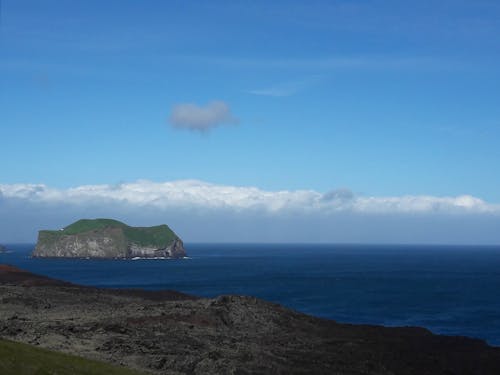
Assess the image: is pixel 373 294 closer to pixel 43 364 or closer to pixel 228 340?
pixel 228 340

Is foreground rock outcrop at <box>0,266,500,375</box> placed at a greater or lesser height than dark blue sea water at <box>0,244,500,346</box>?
greater

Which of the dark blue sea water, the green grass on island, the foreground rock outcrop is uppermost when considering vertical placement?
the green grass on island

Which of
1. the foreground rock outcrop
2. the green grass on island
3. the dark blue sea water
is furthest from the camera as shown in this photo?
the dark blue sea water

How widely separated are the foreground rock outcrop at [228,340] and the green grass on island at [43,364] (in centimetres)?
553

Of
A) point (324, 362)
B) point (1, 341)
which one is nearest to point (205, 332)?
point (324, 362)

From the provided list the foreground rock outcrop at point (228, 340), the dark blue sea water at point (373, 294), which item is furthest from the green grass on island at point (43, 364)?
the dark blue sea water at point (373, 294)

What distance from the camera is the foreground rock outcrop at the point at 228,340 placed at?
5072cm

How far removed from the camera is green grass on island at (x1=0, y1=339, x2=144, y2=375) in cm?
3731

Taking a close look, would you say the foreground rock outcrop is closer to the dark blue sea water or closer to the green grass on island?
the green grass on island

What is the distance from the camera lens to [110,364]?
45.4 meters

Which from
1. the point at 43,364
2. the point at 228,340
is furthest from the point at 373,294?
the point at 43,364

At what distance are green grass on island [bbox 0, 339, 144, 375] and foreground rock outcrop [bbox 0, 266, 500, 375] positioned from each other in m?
5.53

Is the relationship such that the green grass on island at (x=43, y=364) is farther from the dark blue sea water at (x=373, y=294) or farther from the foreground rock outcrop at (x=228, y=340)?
the dark blue sea water at (x=373, y=294)

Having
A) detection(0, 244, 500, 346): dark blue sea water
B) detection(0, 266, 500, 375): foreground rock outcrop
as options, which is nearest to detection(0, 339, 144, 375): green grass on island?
detection(0, 266, 500, 375): foreground rock outcrop
